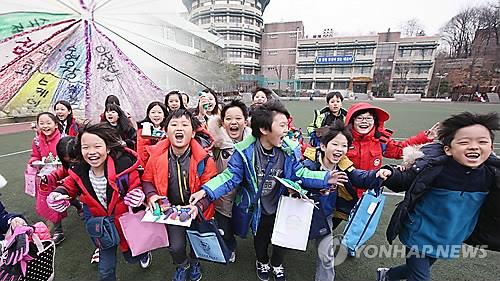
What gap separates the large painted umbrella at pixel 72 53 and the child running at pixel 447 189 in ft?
7.33

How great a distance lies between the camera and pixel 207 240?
209cm

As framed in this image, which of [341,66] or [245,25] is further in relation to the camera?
[245,25]

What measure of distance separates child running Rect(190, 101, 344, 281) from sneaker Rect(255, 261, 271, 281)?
0.40m

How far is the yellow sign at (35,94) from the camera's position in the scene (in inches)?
80.7

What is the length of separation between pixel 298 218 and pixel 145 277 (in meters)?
1.50

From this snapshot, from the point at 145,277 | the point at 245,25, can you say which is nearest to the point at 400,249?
the point at 145,277

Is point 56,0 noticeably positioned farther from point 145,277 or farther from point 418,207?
point 418,207

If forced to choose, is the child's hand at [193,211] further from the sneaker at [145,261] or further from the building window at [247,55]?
the building window at [247,55]

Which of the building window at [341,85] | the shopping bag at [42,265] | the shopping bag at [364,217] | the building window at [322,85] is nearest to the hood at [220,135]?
the shopping bag at [364,217]

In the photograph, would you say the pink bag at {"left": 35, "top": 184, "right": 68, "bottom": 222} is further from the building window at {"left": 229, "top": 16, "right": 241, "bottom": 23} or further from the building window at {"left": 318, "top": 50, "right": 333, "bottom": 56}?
the building window at {"left": 229, "top": 16, "right": 241, "bottom": 23}

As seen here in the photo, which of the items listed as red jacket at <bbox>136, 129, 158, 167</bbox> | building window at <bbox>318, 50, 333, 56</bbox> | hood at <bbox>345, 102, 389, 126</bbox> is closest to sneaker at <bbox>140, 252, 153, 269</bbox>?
red jacket at <bbox>136, 129, 158, 167</bbox>

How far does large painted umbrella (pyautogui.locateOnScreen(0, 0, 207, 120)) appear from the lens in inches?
76.3

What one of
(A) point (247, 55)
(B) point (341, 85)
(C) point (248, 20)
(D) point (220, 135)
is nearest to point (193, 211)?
(D) point (220, 135)

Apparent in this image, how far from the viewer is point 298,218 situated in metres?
2.03
